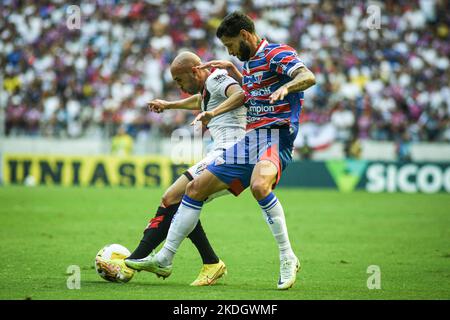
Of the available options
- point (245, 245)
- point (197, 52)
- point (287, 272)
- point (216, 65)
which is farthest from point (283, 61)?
point (197, 52)

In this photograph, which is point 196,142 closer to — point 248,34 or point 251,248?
point 251,248

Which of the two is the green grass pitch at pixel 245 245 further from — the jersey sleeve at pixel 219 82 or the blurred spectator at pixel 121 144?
the blurred spectator at pixel 121 144

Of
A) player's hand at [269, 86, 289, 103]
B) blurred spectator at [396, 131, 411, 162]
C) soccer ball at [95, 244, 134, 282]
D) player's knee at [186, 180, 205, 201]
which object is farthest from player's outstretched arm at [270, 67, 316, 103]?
blurred spectator at [396, 131, 411, 162]

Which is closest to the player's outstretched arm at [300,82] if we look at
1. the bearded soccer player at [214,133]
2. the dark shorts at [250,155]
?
the dark shorts at [250,155]

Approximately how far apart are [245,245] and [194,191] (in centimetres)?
413

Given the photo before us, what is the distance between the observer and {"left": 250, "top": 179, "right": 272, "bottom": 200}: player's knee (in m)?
7.33

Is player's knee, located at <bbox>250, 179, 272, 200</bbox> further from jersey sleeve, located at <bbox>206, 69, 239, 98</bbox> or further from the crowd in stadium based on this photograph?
the crowd in stadium

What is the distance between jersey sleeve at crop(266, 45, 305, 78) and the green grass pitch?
2.07 metres

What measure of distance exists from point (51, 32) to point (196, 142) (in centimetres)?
818

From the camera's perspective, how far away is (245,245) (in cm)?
1158

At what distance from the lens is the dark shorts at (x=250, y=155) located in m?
7.59

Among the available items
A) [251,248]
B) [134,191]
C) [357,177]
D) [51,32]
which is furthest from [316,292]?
[51,32]

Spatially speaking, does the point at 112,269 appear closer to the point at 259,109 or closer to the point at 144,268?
the point at 144,268

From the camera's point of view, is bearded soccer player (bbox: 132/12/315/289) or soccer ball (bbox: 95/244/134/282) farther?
soccer ball (bbox: 95/244/134/282)
